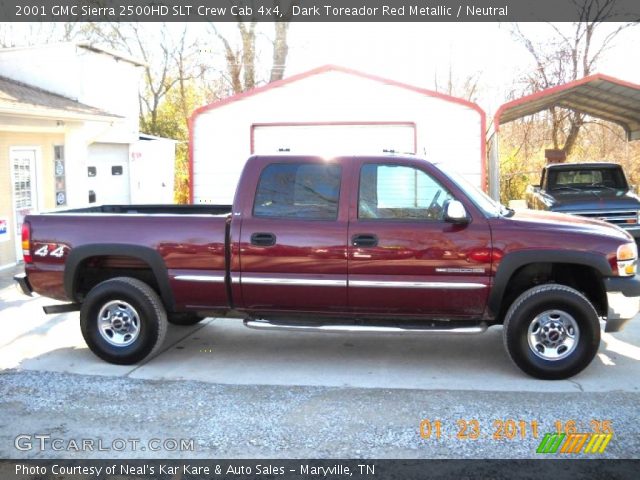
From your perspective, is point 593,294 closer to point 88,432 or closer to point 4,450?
point 88,432

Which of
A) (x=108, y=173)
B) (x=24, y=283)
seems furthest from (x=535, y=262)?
(x=108, y=173)

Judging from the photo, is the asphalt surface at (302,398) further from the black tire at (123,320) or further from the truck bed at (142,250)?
the truck bed at (142,250)

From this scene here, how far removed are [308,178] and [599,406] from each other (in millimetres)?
3004

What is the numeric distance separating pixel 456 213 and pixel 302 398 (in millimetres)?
1964

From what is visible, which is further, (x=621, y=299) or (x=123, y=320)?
(x=123, y=320)

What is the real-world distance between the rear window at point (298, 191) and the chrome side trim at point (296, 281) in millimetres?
551

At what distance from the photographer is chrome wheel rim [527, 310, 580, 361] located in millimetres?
5496

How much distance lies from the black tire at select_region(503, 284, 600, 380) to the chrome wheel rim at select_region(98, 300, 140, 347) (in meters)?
3.32

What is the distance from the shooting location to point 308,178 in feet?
19.5

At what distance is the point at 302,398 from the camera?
205 inches

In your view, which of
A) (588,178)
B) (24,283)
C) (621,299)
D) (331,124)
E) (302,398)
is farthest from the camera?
(331,124)
